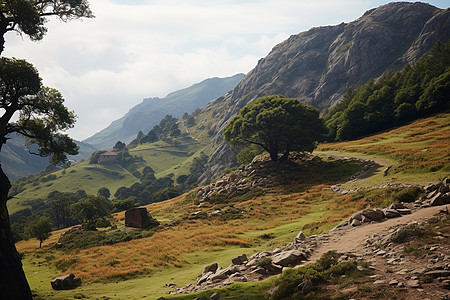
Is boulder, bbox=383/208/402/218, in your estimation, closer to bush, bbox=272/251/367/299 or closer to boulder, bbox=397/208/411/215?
boulder, bbox=397/208/411/215

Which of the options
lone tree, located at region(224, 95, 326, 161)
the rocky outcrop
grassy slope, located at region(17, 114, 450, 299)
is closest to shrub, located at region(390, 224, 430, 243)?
the rocky outcrop

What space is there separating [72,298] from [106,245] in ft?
56.5

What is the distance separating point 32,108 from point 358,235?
2049 centimetres

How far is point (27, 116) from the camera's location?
17.2m

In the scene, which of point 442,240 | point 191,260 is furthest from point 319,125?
point 442,240

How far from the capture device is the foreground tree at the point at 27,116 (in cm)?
1052

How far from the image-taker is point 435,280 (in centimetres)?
877

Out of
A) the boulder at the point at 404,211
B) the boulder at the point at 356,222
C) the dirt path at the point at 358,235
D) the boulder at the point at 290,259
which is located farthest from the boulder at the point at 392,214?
the boulder at the point at 290,259

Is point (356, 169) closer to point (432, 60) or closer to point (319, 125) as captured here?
point (319, 125)

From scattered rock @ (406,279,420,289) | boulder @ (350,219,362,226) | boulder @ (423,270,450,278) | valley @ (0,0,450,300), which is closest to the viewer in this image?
scattered rock @ (406,279,420,289)

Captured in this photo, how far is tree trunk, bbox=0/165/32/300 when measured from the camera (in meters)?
9.49

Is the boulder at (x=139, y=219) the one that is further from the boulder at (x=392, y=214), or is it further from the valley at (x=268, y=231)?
the boulder at (x=392, y=214)

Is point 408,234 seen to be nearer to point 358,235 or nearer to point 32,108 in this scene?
point 358,235

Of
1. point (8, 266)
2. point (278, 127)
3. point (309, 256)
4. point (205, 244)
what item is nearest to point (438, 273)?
point (309, 256)
